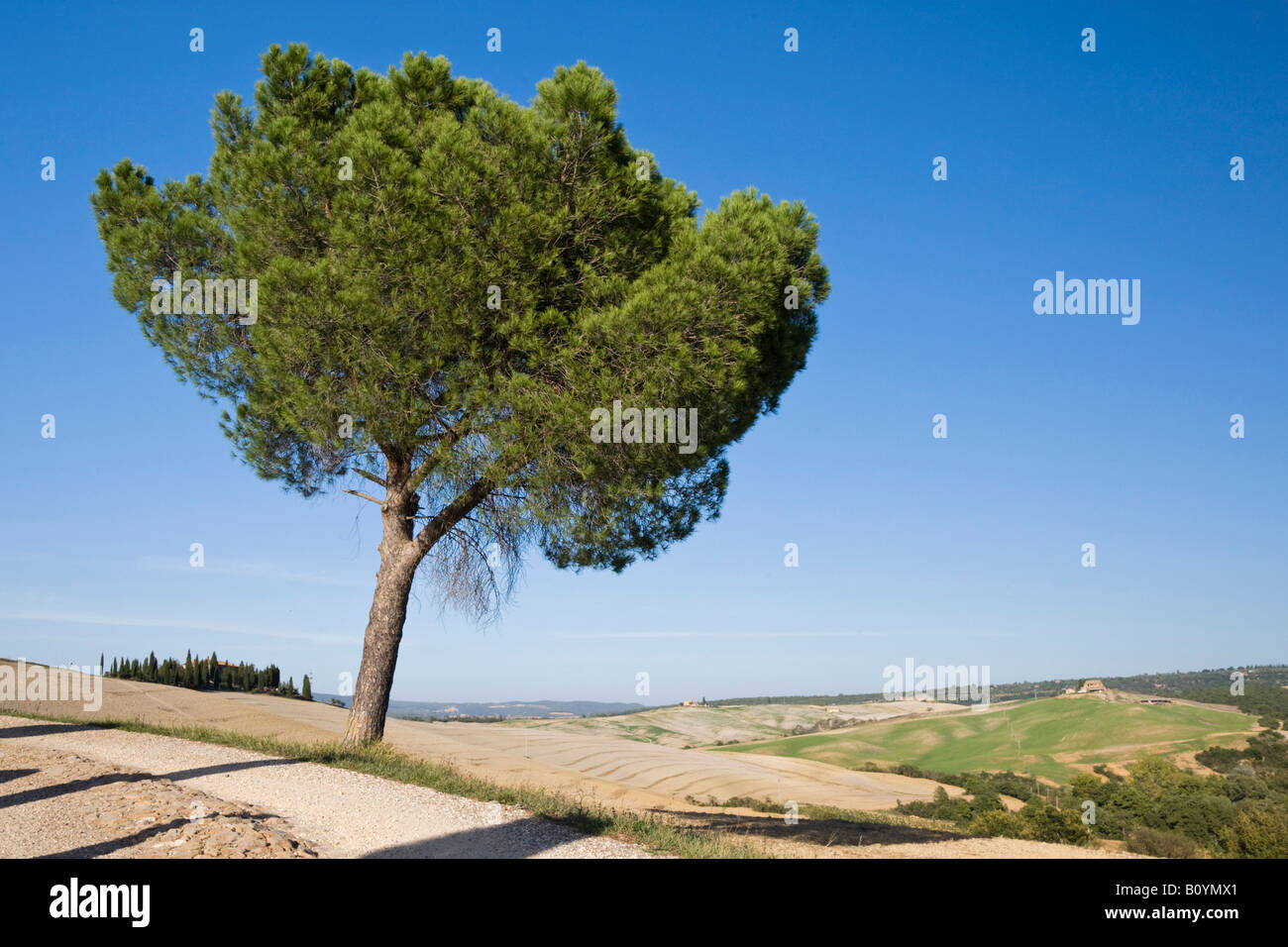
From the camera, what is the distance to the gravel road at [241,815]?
23.0 feet

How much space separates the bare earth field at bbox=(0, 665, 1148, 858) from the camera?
26.1 feet

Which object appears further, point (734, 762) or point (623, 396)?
point (734, 762)

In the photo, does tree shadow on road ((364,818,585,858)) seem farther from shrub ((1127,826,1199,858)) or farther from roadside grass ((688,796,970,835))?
shrub ((1127,826,1199,858))

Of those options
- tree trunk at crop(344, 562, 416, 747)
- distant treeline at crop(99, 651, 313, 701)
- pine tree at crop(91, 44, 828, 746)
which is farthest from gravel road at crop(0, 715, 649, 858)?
distant treeline at crop(99, 651, 313, 701)

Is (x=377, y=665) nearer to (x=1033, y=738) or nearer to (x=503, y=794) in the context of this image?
(x=503, y=794)

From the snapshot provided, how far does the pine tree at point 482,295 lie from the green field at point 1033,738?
33199 mm

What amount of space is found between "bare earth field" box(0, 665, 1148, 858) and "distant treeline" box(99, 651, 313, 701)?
19.3ft

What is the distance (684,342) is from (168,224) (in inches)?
407

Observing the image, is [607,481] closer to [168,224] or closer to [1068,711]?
[168,224]

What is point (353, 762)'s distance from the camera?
1178 cm

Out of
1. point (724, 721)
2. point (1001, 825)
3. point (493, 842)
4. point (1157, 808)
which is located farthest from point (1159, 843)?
point (724, 721)

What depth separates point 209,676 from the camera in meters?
36.8

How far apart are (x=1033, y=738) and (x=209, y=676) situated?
4553 cm
